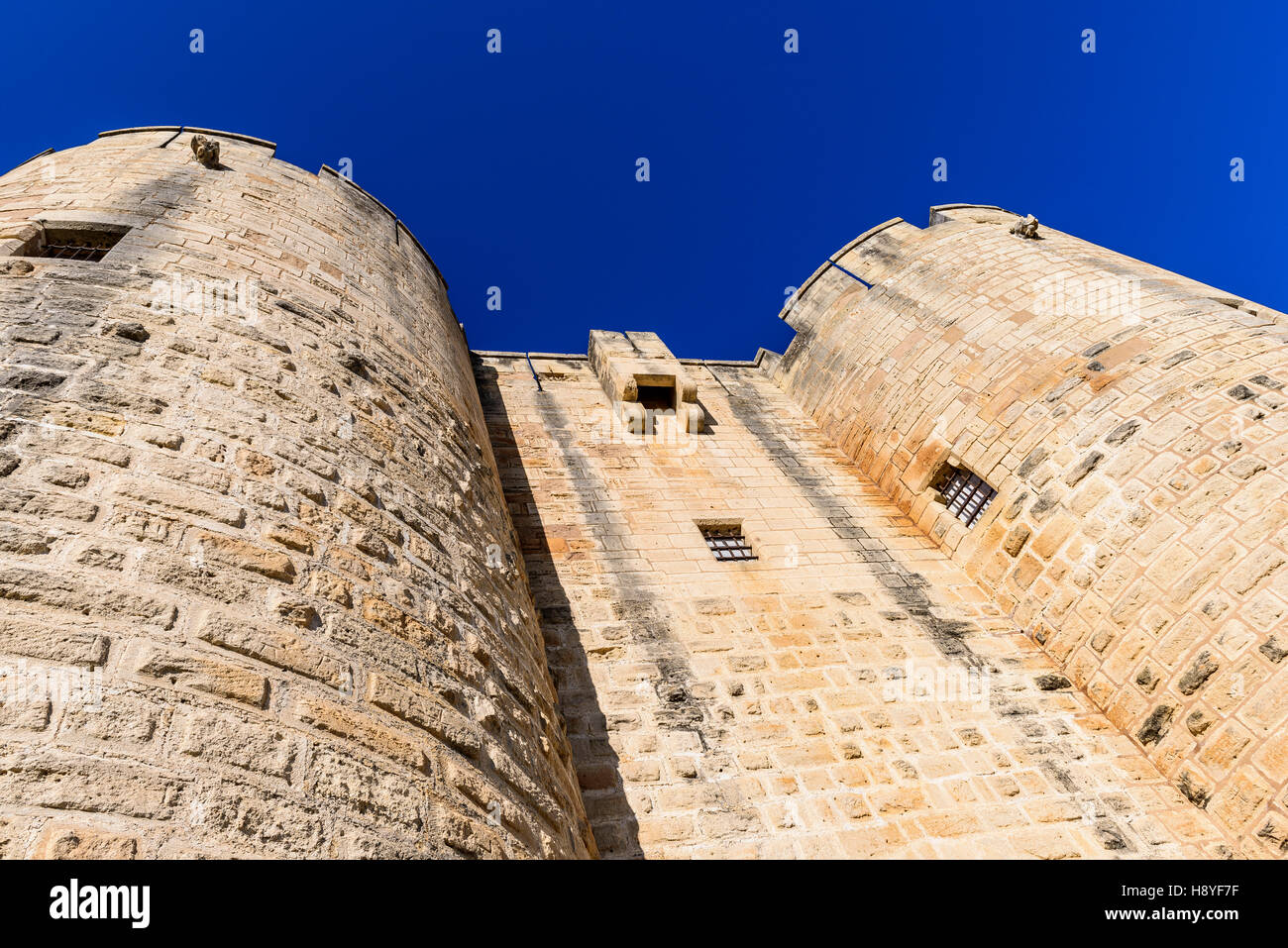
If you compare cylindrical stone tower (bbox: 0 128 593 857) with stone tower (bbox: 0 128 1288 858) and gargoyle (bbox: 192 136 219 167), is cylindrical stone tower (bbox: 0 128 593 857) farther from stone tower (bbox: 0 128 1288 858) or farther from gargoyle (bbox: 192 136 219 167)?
gargoyle (bbox: 192 136 219 167)

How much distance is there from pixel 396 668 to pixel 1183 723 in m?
5.38

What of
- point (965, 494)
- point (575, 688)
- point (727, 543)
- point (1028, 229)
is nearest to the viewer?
point (575, 688)

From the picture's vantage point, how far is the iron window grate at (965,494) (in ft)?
24.6

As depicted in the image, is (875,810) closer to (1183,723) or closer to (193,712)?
(1183,723)

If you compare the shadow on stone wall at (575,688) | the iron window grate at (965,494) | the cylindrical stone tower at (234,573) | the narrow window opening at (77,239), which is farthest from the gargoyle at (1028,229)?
the narrow window opening at (77,239)

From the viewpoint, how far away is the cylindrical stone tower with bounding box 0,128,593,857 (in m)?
1.85

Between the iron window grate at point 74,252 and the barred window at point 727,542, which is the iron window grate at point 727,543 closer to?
the barred window at point 727,542

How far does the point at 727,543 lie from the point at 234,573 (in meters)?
5.40

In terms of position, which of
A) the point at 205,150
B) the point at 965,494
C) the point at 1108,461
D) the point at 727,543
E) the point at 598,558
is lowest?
the point at 727,543

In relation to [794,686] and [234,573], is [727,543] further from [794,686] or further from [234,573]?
[234,573]

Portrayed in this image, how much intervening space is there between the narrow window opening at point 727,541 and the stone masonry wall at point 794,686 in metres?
0.10

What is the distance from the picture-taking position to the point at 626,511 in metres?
7.41

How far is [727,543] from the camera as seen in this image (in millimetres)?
7391

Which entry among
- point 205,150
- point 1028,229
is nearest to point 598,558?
point 205,150
